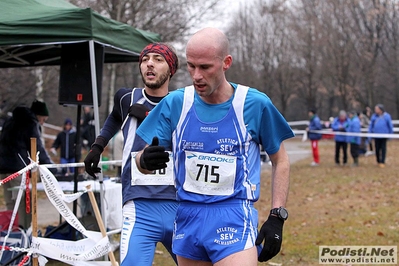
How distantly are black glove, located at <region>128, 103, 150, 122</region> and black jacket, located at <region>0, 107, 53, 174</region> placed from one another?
312cm

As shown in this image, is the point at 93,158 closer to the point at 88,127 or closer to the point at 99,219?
the point at 99,219

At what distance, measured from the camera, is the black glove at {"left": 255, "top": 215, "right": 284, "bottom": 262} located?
2.97m

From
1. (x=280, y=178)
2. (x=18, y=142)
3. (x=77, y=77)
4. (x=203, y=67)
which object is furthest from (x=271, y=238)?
(x=18, y=142)

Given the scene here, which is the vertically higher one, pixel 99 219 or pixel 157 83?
pixel 157 83

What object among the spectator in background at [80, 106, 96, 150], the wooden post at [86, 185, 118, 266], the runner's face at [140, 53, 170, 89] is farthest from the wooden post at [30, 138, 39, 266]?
the spectator in background at [80, 106, 96, 150]

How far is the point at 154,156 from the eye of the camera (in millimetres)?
2994

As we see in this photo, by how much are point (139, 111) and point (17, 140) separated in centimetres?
342

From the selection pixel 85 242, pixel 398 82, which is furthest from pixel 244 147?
pixel 398 82

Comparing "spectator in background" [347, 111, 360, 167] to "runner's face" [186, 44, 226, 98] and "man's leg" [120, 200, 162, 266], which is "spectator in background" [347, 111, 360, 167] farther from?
"runner's face" [186, 44, 226, 98]

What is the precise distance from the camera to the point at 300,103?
5166 centimetres

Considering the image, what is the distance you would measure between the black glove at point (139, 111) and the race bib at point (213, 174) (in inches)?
47.2

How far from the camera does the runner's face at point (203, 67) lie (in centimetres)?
300

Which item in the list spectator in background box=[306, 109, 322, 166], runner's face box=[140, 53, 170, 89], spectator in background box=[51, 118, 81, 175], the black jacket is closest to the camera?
runner's face box=[140, 53, 170, 89]

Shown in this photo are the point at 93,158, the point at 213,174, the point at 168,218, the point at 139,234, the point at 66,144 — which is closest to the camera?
the point at 213,174
